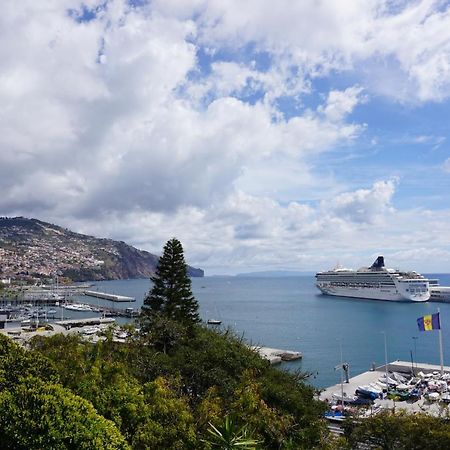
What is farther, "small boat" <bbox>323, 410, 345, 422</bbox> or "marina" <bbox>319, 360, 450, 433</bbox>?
"marina" <bbox>319, 360, 450, 433</bbox>

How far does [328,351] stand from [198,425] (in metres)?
35.5

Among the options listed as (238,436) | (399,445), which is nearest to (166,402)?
(238,436)

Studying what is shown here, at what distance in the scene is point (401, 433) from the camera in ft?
39.6

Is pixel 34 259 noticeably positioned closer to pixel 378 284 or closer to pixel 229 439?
pixel 378 284

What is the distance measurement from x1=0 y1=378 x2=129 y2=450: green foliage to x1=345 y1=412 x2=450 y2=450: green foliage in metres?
8.13

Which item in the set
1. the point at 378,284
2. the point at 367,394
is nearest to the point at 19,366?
the point at 367,394

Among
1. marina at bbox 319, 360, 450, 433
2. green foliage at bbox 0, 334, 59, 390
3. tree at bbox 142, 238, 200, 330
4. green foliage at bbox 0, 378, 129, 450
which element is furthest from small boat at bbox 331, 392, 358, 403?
green foliage at bbox 0, 378, 129, 450

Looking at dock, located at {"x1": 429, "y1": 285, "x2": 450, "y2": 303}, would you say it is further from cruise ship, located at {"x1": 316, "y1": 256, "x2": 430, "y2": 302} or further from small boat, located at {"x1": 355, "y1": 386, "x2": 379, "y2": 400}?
small boat, located at {"x1": 355, "y1": 386, "x2": 379, "y2": 400}

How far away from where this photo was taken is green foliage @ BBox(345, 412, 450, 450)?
11.8 meters

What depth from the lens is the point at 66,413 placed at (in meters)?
7.03

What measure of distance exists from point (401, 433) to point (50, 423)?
957cm

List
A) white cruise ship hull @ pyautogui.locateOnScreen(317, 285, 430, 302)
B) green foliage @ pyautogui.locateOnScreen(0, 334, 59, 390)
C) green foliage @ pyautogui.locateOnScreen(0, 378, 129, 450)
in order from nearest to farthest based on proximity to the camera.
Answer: green foliage @ pyautogui.locateOnScreen(0, 378, 129, 450) → green foliage @ pyautogui.locateOnScreen(0, 334, 59, 390) → white cruise ship hull @ pyautogui.locateOnScreen(317, 285, 430, 302)

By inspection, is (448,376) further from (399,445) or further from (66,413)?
(66,413)

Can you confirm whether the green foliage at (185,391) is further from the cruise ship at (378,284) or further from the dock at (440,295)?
the dock at (440,295)
